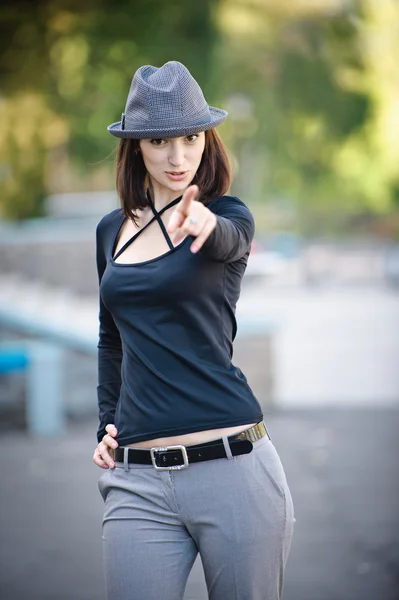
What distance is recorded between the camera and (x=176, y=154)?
106 inches

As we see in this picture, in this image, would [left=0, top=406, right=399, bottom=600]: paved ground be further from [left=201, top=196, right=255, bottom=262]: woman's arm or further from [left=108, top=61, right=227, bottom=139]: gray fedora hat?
[left=108, top=61, right=227, bottom=139]: gray fedora hat

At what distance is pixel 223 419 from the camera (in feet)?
8.67

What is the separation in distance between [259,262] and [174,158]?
1057 inches

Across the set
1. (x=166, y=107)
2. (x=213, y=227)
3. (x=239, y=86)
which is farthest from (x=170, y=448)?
(x=239, y=86)

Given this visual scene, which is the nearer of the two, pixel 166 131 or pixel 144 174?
pixel 166 131

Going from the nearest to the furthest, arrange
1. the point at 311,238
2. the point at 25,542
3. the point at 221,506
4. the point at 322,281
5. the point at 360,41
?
the point at 221,506 → the point at 25,542 → the point at 322,281 → the point at 360,41 → the point at 311,238

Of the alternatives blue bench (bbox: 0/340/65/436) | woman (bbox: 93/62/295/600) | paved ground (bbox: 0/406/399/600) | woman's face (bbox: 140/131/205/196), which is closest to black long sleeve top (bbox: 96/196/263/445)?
woman (bbox: 93/62/295/600)

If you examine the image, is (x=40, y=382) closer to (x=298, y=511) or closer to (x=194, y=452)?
(x=298, y=511)

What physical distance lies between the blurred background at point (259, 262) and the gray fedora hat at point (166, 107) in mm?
426

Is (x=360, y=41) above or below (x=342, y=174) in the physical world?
above

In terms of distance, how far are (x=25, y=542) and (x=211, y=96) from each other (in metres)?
16.7

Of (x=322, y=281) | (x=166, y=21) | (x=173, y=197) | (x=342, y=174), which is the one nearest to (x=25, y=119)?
(x=166, y=21)

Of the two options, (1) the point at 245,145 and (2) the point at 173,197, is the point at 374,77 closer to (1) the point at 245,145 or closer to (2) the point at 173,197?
(1) the point at 245,145

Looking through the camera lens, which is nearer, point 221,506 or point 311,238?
point 221,506
